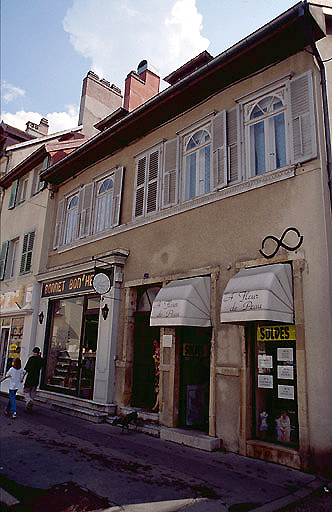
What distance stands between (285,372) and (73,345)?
23.3ft

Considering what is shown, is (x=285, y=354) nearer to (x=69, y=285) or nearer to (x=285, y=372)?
(x=285, y=372)

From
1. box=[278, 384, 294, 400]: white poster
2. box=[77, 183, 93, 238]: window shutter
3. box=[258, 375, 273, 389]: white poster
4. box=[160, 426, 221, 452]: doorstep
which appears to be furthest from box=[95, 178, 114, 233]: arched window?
box=[278, 384, 294, 400]: white poster

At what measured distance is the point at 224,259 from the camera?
25.3ft

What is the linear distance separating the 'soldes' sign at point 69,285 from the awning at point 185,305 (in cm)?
359

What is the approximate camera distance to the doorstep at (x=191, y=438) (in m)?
6.88

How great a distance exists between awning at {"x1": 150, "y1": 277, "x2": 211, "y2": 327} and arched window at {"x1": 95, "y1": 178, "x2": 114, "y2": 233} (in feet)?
13.4

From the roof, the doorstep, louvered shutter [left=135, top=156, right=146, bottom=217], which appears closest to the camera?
the doorstep

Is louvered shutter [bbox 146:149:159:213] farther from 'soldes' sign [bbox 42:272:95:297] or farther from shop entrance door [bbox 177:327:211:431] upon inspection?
shop entrance door [bbox 177:327:211:431]

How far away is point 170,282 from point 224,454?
11.4 feet

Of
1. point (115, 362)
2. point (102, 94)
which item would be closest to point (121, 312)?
point (115, 362)

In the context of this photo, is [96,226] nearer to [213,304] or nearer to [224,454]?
[213,304]

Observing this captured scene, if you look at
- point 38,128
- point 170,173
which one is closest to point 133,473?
point 170,173

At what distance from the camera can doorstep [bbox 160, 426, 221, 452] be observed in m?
6.88

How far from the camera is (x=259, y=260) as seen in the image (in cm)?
703
